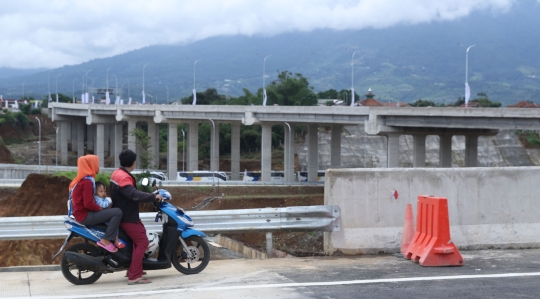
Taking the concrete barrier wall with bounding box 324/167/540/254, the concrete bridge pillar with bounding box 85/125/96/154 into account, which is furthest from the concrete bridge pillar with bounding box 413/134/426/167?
the concrete bridge pillar with bounding box 85/125/96/154

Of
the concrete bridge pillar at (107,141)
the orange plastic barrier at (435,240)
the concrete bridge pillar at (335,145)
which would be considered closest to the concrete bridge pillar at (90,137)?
the concrete bridge pillar at (107,141)

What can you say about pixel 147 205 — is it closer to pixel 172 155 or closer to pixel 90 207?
pixel 90 207

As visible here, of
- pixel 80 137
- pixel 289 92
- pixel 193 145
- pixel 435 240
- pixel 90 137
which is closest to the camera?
pixel 435 240

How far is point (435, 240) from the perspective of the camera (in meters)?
→ 11.1

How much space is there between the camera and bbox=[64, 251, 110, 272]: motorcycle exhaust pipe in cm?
986

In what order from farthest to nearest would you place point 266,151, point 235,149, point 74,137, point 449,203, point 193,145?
point 74,137, point 193,145, point 235,149, point 266,151, point 449,203

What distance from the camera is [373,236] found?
40.5 ft

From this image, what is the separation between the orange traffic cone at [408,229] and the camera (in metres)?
12.0

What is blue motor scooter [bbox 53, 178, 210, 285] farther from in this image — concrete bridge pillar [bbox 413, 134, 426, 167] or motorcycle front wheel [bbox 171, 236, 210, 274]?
concrete bridge pillar [bbox 413, 134, 426, 167]

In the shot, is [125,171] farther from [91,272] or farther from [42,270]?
[42,270]

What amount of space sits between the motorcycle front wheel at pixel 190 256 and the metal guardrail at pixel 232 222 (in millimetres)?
911

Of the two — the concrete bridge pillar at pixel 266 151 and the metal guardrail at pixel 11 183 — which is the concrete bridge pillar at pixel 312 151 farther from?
the metal guardrail at pixel 11 183

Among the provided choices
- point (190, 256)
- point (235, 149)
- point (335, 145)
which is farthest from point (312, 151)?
point (190, 256)

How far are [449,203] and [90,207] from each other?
19.8 ft
